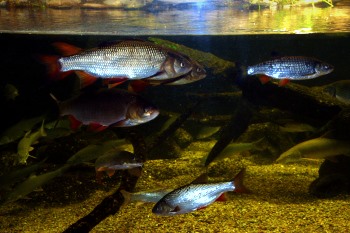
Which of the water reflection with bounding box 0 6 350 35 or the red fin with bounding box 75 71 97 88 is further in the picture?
the water reflection with bounding box 0 6 350 35

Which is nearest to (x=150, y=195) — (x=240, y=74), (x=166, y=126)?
(x=166, y=126)

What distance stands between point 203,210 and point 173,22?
7.00 m

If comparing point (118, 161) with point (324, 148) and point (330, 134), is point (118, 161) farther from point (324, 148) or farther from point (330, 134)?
point (330, 134)

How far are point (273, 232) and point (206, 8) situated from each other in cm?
1006

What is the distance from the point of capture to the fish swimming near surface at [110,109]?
3.24 metres

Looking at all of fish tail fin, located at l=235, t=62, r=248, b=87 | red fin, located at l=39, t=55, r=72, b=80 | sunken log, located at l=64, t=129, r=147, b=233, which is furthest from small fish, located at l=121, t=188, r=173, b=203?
fish tail fin, located at l=235, t=62, r=248, b=87

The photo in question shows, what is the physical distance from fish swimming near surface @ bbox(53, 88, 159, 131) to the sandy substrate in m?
1.73

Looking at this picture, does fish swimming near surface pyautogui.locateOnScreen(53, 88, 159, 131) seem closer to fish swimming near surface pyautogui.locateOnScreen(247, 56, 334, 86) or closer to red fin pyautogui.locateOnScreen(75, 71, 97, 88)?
red fin pyautogui.locateOnScreen(75, 71, 97, 88)

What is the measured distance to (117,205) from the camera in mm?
3701

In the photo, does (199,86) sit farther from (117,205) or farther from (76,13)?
(117,205)

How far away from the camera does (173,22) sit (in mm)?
10430

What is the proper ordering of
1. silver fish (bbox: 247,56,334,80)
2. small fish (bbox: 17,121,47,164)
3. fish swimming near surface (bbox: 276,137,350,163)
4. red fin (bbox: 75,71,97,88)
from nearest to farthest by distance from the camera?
1. red fin (bbox: 75,71,97,88)
2. silver fish (bbox: 247,56,334,80)
3. fish swimming near surface (bbox: 276,137,350,163)
4. small fish (bbox: 17,121,47,164)

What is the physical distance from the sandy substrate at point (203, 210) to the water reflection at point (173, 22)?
4.77 meters

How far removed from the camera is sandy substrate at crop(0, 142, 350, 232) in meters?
Answer: 4.34
